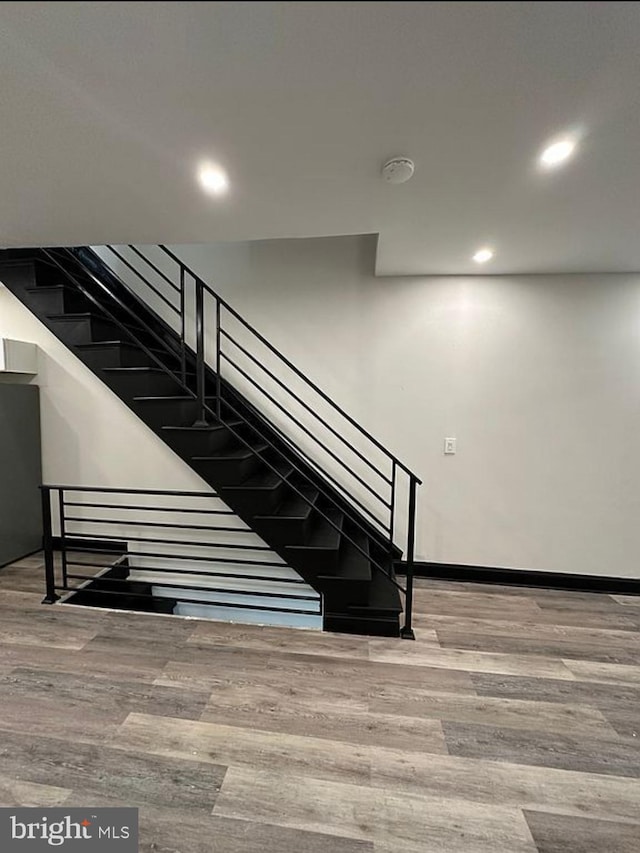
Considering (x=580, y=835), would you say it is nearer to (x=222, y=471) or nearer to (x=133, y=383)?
(x=222, y=471)

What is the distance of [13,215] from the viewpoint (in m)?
2.04

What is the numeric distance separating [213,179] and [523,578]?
134 inches

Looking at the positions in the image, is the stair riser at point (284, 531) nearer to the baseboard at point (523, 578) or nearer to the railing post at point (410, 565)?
the railing post at point (410, 565)

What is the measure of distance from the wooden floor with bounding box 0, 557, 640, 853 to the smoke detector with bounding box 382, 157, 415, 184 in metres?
2.39

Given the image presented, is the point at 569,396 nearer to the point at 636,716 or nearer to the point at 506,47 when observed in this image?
the point at 636,716

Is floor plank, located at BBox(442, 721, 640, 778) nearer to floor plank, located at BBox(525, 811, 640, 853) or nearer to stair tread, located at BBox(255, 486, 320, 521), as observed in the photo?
floor plank, located at BBox(525, 811, 640, 853)

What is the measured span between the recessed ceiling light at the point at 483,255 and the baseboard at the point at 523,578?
7.69ft

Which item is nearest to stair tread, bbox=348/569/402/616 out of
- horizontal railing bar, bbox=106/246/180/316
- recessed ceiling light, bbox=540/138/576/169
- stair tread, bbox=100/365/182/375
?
stair tread, bbox=100/365/182/375

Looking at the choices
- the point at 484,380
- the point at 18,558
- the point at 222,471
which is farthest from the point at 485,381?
the point at 18,558

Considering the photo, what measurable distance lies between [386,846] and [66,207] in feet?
9.90

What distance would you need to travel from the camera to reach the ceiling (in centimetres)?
99

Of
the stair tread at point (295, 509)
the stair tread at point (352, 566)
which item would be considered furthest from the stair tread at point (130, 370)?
the stair tread at point (352, 566)

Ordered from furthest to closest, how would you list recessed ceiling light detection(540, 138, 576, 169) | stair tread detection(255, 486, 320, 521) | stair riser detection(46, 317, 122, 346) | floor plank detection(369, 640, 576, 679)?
stair riser detection(46, 317, 122, 346) < stair tread detection(255, 486, 320, 521) < floor plank detection(369, 640, 576, 679) < recessed ceiling light detection(540, 138, 576, 169)

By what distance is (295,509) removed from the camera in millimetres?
2592
